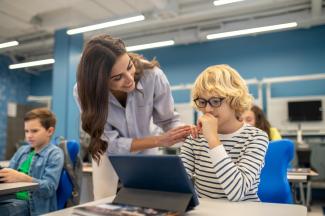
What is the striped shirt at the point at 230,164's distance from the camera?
41.3 inches

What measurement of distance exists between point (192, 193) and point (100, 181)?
0.78 meters

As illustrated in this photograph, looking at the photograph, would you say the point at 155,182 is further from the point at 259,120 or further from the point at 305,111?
the point at 305,111

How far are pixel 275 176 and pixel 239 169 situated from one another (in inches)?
31.2

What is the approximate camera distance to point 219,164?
105 centimetres

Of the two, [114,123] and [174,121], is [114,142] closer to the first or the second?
[114,123]

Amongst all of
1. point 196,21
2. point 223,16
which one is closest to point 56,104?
point 196,21

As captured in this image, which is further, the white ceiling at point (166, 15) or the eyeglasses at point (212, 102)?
the white ceiling at point (166, 15)

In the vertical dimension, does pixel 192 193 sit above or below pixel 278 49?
below

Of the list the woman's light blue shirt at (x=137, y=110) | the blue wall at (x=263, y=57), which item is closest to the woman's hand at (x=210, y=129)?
the woman's light blue shirt at (x=137, y=110)

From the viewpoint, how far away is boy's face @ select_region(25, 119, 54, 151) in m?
2.39

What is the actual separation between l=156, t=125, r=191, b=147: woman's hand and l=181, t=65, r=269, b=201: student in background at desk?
0.06m

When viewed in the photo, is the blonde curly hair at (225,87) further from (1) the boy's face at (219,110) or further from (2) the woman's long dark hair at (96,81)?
(2) the woman's long dark hair at (96,81)

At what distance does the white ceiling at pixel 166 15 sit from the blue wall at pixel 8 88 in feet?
6.15

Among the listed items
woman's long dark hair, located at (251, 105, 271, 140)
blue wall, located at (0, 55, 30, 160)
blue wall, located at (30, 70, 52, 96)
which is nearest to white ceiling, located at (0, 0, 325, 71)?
blue wall, located at (0, 55, 30, 160)
